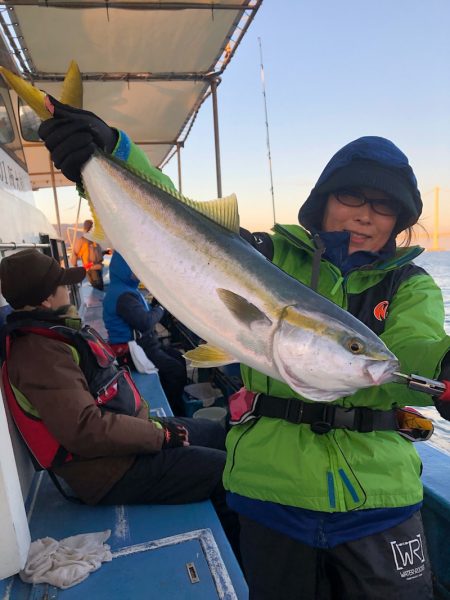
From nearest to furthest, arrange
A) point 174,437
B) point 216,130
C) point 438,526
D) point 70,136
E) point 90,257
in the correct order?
point 70,136, point 438,526, point 174,437, point 216,130, point 90,257

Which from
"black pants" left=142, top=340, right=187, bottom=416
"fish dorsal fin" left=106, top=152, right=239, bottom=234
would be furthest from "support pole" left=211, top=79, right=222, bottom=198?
"fish dorsal fin" left=106, top=152, right=239, bottom=234

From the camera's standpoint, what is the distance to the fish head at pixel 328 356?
4.74ft

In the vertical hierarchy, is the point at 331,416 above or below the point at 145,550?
above

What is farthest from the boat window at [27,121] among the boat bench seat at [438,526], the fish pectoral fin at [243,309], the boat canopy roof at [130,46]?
the boat bench seat at [438,526]

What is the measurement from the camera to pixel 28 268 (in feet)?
10.3

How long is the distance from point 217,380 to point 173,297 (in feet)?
16.2

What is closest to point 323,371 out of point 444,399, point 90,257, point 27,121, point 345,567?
point 444,399

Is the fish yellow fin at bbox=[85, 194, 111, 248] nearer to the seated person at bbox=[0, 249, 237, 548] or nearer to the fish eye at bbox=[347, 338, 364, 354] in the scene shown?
the fish eye at bbox=[347, 338, 364, 354]

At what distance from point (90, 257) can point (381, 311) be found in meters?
14.3

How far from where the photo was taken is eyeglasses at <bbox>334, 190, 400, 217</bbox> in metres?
2.11

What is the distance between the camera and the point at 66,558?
254cm

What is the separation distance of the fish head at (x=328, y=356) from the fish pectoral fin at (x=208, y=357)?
20 cm

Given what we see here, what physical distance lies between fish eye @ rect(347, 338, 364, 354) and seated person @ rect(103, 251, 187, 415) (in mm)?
4764

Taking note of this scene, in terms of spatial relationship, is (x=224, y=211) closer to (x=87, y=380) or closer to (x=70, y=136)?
(x=70, y=136)
